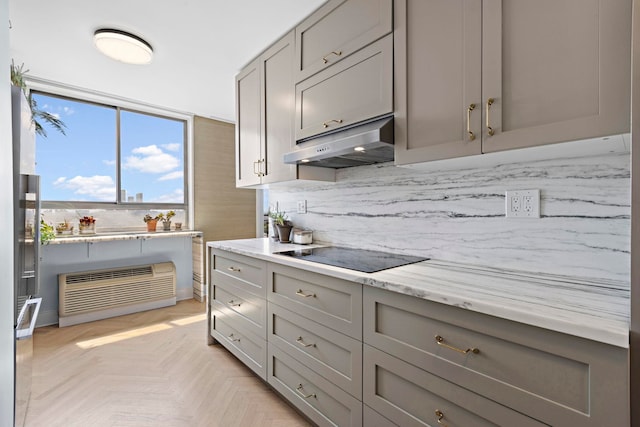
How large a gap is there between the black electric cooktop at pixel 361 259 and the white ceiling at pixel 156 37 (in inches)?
60.6

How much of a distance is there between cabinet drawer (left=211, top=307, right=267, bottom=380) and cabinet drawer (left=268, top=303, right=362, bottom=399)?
0.19 metres

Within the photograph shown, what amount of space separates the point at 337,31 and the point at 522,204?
4.38 feet

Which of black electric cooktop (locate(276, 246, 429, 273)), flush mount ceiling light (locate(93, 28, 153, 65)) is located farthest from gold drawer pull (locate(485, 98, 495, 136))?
flush mount ceiling light (locate(93, 28, 153, 65))

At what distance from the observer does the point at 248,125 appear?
2.47 m

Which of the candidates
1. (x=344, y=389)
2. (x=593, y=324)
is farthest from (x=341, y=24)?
(x=344, y=389)

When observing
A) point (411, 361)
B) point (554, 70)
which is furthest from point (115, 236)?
point (554, 70)

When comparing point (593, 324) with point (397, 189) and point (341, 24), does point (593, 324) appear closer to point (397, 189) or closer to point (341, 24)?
point (397, 189)

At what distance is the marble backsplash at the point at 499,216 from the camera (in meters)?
1.10

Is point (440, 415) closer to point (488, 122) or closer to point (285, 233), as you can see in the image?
point (488, 122)

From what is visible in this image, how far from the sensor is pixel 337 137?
171 centimetres

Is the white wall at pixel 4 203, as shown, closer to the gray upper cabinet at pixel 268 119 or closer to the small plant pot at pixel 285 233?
the gray upper cabinet at pixel 268 119

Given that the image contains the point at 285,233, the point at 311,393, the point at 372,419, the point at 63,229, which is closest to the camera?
the point at 372,419

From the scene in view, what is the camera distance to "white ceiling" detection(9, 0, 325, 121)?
187cm

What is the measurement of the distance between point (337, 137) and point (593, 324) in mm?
1348
